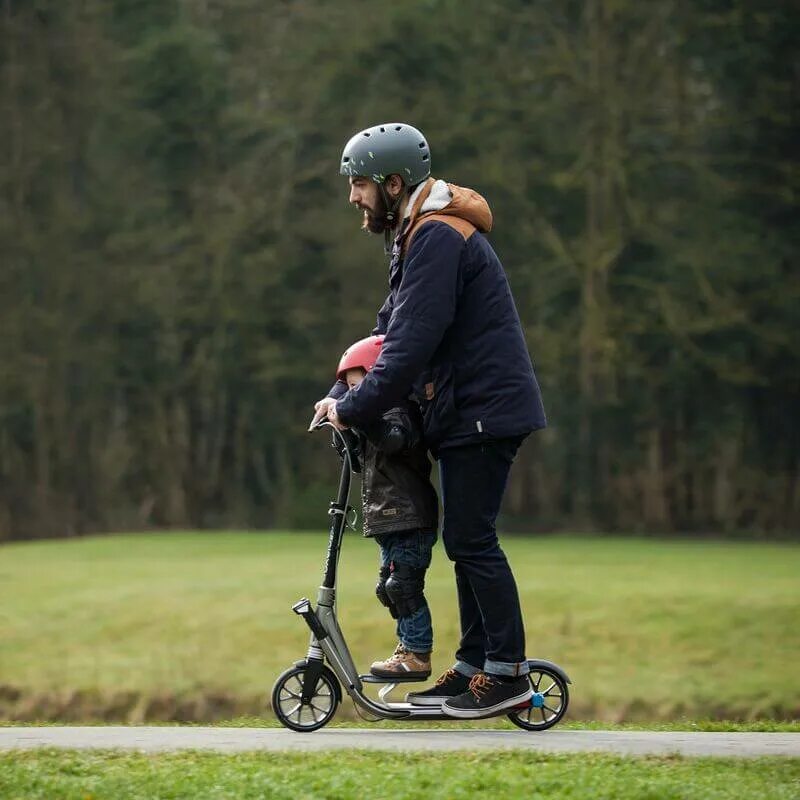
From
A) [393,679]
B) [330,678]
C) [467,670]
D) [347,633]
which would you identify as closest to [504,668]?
Answer: [467,670]

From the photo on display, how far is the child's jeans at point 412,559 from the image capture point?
6.52 m

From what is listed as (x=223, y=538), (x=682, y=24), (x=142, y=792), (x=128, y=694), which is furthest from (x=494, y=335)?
(x=682, y=24)

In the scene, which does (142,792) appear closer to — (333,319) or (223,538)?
(223,538)

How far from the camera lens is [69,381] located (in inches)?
1144

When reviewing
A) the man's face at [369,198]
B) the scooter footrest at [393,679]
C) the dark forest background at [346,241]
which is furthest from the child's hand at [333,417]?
the dark forest background at [346,241]

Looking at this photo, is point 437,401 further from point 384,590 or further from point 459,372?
point 384,590

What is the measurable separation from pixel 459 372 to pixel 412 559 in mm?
698

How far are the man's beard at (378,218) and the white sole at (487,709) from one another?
178cm

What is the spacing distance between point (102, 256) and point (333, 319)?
3876 mm

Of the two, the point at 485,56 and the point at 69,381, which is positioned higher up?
the point at 485,56

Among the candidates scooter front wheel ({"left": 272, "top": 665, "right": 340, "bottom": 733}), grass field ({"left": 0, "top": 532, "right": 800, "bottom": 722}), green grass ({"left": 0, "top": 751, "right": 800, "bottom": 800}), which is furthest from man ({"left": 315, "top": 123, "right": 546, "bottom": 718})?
grass field ({"left": 0, "top": 532, "right": 800, "bottom": 722})

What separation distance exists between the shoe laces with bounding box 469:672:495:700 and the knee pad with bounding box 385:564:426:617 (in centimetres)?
34

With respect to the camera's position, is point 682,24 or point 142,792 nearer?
point 142,792

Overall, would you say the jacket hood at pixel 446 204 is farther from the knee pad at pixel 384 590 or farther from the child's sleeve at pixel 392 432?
the knee pad at pixel 384 590
